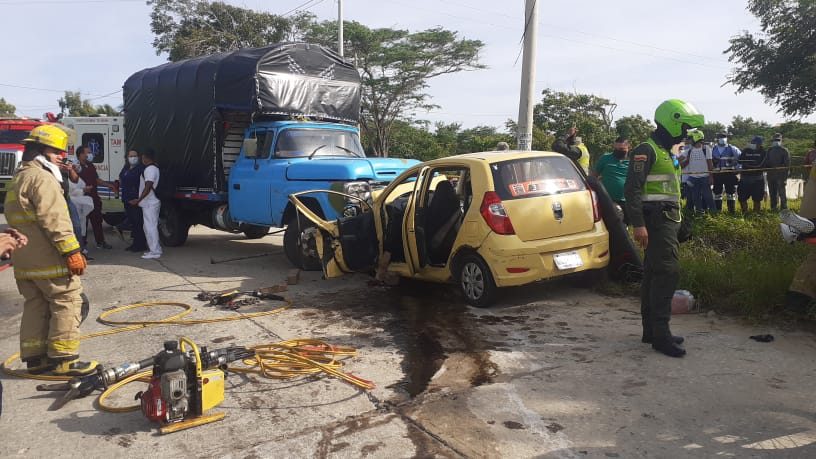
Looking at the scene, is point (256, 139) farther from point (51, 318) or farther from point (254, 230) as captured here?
point (51, 318)

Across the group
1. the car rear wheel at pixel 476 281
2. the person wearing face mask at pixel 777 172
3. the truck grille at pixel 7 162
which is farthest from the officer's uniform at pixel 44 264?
the truck grille at pixel 7 162

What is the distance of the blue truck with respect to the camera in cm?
874

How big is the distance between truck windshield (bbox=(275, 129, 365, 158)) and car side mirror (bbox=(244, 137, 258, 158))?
1.08ft

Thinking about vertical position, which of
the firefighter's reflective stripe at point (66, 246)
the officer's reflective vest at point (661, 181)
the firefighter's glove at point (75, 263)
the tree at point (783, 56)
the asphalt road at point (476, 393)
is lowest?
the asphalt road at point (476, 393)

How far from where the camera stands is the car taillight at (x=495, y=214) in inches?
240

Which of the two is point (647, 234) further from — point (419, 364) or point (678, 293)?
point (419, 364)

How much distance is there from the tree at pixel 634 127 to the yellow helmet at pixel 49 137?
28621 mm

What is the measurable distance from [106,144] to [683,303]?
1175cm

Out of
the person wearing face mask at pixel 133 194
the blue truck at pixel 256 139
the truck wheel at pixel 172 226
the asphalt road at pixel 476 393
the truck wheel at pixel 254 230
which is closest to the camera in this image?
the asphalt road at pixel 476 393

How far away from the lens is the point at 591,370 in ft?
14.8

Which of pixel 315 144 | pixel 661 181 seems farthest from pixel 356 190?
pixel 661 181

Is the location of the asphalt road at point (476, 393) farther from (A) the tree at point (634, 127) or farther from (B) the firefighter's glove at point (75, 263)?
(A) the tree at point (634, 127)

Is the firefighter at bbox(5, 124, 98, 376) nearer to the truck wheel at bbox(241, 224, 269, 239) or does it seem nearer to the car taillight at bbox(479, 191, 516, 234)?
the car taillight at bbox(479, 191, 516, 234)

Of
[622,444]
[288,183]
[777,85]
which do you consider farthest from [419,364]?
[777,85]
